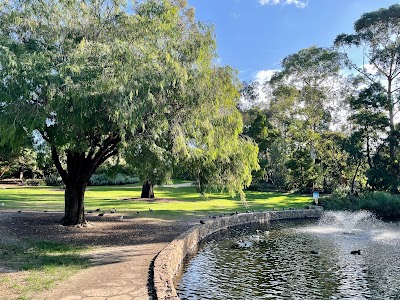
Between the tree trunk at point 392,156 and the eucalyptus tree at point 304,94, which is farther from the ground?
the eucalyptus tree at point 304,94

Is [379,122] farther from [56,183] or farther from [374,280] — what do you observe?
[56,183]

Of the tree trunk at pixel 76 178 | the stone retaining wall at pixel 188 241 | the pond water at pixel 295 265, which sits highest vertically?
the tree trunk at pixel 76 178

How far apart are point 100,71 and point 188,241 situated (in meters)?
6.42

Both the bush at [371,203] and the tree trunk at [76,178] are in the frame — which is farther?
the bush at [371,203]

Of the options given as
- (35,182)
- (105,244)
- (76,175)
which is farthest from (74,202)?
(35,182)

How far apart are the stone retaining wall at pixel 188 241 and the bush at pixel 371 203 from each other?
7.99 feet

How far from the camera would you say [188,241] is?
41.1ft

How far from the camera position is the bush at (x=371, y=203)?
23484 millimetres

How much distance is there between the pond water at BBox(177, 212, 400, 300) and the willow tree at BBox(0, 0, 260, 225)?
12.5 feet

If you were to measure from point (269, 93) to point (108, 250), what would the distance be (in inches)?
1781

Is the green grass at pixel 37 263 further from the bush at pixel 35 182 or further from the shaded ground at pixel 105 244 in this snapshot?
the bush at pixel 35 182

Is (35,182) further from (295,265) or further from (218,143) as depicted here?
(295,265)

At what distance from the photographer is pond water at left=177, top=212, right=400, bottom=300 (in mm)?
8492

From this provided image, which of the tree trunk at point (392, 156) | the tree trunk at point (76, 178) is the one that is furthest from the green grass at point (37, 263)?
the tree trunk at point (392, 156)
